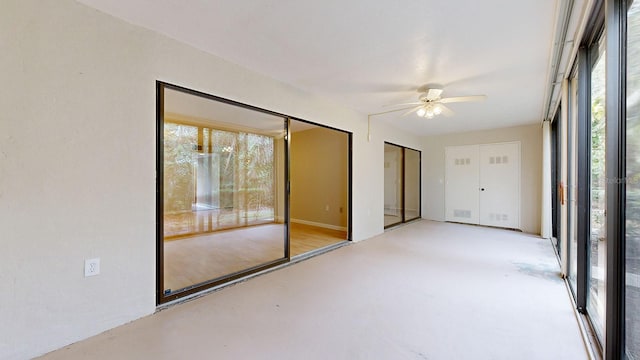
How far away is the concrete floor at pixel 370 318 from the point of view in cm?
180

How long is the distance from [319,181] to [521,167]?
175 inches

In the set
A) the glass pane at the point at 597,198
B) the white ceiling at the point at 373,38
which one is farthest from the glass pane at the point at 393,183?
→ the glass pane at the point at 597,198

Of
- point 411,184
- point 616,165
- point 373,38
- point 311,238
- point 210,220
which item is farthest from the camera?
point 411,184

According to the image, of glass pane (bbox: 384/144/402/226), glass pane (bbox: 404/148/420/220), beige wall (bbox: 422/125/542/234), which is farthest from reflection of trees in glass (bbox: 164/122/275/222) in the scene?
beige wall (bbox: 422/125/542/234)

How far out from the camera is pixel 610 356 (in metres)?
1.47

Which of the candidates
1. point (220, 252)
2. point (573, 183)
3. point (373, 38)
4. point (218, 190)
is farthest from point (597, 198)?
point (220, 252)

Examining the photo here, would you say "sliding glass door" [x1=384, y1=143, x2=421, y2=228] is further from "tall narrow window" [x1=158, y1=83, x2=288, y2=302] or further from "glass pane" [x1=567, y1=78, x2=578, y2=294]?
"glass pane" [x1=567, y1=78, x2=578, y2=294]

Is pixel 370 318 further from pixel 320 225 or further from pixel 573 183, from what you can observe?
pixel 320 225

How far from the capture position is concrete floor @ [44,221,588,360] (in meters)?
1.80

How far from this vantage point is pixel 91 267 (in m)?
1.98

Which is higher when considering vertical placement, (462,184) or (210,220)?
(462,184)

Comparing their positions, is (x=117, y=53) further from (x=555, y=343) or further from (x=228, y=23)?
(x=555, y=343)

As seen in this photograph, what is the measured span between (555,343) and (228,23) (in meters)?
3.32

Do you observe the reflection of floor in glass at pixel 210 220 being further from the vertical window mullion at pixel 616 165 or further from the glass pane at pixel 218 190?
the vertical window mullion at pixel 616 165
